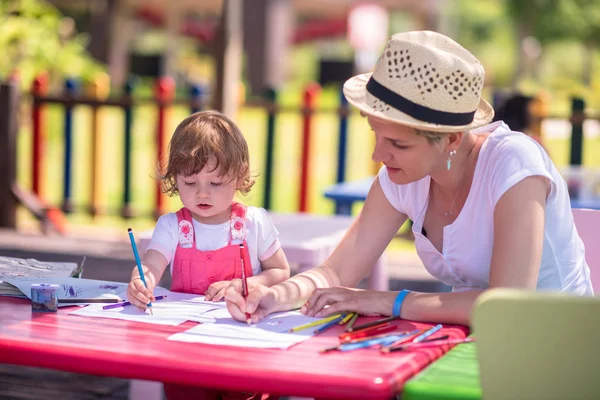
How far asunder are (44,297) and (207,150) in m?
0.61

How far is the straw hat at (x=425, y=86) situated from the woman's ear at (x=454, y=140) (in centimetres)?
5

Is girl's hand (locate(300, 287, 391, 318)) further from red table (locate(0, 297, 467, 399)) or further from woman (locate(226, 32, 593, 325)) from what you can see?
red table (locate(0, 297, 467, 399))

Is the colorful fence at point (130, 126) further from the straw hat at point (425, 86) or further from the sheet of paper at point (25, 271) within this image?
the straw hat at point (425, 86)

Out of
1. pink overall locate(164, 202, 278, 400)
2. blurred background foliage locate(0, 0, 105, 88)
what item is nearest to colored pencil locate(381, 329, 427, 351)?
pink overall locate(164, 202, 278, 400)

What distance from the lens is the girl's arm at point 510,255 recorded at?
2066 millimetres

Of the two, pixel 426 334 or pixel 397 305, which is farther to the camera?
pixel 397 305

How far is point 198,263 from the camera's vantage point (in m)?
2.56

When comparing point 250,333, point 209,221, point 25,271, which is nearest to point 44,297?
point 25,271

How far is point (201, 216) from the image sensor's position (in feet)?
8.63

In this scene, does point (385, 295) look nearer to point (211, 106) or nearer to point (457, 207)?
point (457, 207)

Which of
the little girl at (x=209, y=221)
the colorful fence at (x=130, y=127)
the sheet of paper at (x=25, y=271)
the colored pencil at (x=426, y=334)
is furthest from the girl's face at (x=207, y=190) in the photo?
the colorful fence at (x=130, y=127)

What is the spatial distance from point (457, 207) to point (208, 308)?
0.68 metres

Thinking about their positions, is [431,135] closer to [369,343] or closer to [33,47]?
[369,343]

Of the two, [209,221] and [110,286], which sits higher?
[209,221]
